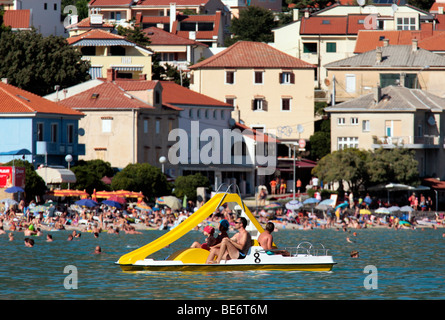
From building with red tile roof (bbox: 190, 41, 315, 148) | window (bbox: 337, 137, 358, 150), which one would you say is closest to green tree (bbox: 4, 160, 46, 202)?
window (bbox: 337, 137, 358, 150)

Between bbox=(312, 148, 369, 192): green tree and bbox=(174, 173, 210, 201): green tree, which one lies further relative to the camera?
bbox=(312, 148, 369, 192): green tree

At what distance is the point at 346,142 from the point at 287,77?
41.1 feet

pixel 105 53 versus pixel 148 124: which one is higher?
pixel 105 53

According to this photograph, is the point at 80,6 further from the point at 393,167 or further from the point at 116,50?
the point at 393,167

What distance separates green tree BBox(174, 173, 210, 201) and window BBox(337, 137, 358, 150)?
18269 millimetres

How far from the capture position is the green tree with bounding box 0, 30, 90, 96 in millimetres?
95875

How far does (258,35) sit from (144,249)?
3947 inches

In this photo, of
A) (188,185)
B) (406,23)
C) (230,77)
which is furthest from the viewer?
(406,23)

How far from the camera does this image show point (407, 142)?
9012 centimetres

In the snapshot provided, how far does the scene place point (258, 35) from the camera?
134250 millimetres


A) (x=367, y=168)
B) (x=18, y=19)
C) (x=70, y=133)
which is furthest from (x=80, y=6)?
(x=367, y=168)

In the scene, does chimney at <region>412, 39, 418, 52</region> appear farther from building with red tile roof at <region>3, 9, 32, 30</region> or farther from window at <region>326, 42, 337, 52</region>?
building with red tile roof at <region>3, 9, 32, 30</region>
